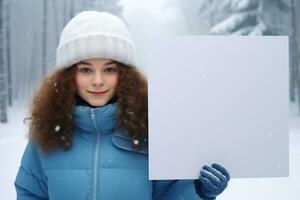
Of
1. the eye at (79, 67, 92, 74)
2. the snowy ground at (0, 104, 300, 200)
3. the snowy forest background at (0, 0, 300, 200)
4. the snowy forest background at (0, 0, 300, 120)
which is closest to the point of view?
the eye at (79, 67, 92, 74)

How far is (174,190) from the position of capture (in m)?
1.81

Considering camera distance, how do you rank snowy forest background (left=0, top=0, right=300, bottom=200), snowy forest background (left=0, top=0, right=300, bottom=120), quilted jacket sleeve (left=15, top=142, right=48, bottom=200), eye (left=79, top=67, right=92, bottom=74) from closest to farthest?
eye (left=79, top=67, right=92, bottom=74) < quilted jacket sleeve (left=15, top=142, right=48, bottom=200) < snowy forest background (left=0, top=0, right=300, bottom=200) < snowy forest background (left=0, top=0, right=300, bottom=120)

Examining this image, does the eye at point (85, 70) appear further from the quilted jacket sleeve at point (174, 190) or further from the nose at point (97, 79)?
the quilted jacket sleeve at point (174, 190)

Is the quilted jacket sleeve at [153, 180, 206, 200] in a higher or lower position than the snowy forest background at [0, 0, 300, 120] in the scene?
lower

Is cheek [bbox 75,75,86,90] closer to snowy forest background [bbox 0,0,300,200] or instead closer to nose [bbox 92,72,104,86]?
nose [bbox 92,72,104,86]

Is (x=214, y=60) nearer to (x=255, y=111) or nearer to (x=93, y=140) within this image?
(x=255, y=111)

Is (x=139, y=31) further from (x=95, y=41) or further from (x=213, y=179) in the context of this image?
(x=213, y=179)

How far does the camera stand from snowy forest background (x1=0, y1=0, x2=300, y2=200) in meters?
5.68

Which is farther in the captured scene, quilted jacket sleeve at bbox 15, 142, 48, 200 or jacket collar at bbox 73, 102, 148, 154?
quilted jacket sleeve at bbox 15, 142, 48, 200

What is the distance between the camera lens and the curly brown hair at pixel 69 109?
5.85ft

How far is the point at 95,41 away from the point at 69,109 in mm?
326

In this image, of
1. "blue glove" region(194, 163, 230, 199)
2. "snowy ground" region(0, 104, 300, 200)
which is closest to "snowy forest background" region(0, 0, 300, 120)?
"snowy ground" region(0, 104, 300, 200)

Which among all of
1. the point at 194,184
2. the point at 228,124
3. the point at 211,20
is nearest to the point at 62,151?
the point at 194,184

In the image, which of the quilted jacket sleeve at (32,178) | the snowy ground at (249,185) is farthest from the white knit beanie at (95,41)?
the snowy ground at (249,185)
